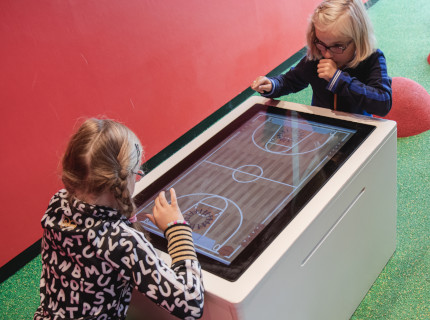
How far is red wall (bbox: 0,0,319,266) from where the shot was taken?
6.37 ft

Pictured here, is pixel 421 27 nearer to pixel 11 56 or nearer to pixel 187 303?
pixel 11 56

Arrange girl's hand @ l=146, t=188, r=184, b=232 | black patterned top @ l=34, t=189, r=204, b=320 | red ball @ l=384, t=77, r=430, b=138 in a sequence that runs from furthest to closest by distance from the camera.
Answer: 1. red ball @ l=384, t=77, r=430, b=138
2. girl's hand @ l=146, t=188, r=184, b=232
3. black patterned top @ l=34, t=189, r=204, b=320

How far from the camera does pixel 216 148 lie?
1492 millimetres

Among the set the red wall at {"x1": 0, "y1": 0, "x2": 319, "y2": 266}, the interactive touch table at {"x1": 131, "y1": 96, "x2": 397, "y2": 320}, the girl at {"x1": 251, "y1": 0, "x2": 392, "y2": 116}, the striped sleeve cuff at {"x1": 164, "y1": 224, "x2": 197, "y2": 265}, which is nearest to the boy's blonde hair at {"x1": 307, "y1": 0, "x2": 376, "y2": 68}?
the girl at {"x1": 251, "y1": 0, "x2": 392, "y2": 116}

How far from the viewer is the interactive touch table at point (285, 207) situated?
3.51 ft

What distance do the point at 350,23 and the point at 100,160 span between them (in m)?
0.90

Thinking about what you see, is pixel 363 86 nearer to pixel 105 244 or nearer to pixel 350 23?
pixel 350 23

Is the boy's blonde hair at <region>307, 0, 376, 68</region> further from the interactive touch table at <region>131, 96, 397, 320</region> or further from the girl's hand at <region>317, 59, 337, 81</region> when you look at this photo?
the interactive touch table at <region>131, 96, 397, 320</region>

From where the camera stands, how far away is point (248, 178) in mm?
1336

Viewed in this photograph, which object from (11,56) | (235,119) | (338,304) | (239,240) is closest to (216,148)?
(235,119)

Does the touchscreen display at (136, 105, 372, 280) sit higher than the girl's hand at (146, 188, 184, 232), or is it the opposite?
the girl's hand at (146, 188, 184, 232)

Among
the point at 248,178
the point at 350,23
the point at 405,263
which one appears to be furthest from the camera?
the point at 405,263

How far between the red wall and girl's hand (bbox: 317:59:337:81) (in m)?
1.09

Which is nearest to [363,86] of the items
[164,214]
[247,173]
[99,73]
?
[247,173]
